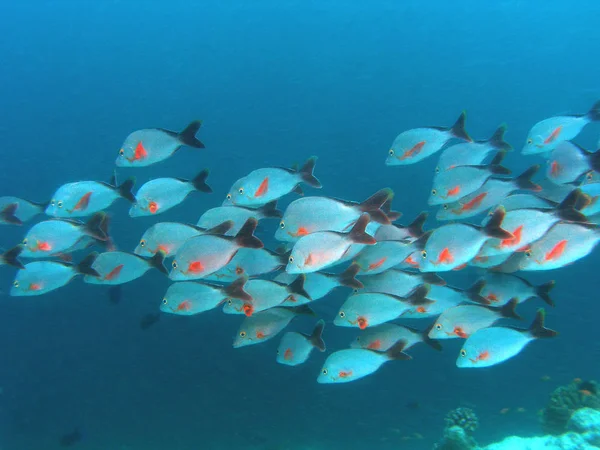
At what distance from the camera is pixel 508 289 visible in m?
4.05

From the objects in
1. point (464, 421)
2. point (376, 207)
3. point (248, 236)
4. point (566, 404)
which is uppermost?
point (376, 207)

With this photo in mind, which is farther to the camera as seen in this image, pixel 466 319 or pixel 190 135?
pixel 190 135

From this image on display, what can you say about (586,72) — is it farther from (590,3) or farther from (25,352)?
(25,352)

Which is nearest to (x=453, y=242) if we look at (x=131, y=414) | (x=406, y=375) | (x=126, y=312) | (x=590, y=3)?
(x=406, y=375)

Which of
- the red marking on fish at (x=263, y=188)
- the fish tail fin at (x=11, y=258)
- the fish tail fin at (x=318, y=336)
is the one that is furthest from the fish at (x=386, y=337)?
the fish tail fin at (x=11, y=258)

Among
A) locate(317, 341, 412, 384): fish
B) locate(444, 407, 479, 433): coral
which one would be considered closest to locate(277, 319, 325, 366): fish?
locate(317, 341, 412, 384): fish

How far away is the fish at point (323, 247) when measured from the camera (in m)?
3.14

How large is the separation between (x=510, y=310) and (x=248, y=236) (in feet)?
8.07

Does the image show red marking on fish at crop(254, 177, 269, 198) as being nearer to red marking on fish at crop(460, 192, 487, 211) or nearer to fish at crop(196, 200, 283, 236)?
fish at crop(196, 200, 283, 236)

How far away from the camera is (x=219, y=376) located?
1202 cm

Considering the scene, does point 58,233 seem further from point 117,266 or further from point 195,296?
point 195,296

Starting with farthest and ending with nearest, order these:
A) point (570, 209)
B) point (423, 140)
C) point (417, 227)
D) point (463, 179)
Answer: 1. point (423, 140)
2. point (463, 179)
3. point (417, 227)
4. point (570, 209)

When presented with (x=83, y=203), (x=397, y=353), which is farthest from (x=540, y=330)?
(x=83, y=203)

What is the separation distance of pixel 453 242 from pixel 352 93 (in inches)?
520
